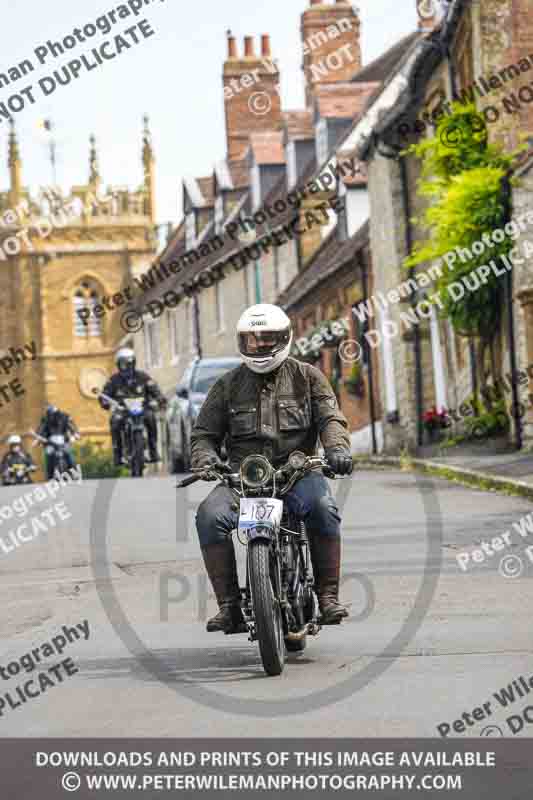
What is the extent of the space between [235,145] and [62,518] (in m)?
39.1

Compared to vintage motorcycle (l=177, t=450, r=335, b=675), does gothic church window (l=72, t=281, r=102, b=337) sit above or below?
above

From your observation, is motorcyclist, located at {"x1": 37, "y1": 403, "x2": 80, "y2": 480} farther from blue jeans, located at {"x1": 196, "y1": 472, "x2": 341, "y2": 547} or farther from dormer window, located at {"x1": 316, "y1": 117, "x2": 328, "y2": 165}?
blue jeans, located at {"x1": 196, "y1": 472, "x2": 341, "y2": 547}

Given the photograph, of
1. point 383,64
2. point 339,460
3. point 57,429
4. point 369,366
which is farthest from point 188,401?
point 339,460

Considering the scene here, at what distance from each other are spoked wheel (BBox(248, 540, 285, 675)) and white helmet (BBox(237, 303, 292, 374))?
0.98 metres

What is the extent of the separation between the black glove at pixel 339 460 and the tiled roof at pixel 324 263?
85.4ft

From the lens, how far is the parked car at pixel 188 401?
2845cm

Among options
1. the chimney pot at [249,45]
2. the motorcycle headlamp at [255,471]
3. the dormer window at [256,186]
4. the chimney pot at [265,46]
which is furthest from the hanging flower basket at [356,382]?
the motorcycle headlamp at [255,471]

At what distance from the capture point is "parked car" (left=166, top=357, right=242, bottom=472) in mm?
28453

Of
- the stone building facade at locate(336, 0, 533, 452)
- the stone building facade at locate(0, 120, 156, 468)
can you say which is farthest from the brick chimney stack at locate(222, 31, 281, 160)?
the stone building facade at locate(0, 120, 156, 468)

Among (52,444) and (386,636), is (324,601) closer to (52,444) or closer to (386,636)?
(386,636)

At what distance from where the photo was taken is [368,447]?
34812 mm

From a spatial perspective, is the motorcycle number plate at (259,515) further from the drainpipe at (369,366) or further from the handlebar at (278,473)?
the drainpipe at (369,366)

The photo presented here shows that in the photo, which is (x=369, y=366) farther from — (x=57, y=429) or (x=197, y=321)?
(x=197, y=321)
